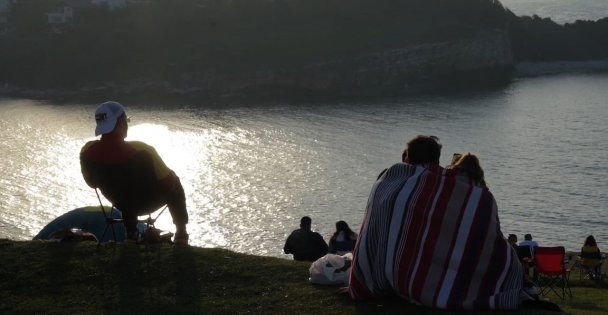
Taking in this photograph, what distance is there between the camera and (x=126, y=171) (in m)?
7.87

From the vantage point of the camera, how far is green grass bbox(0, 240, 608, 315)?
667 cm

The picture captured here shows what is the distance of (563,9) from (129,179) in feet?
471

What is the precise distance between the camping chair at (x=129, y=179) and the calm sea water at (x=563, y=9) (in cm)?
12759

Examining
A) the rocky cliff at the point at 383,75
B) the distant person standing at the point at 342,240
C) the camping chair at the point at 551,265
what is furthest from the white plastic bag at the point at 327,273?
the rocky cliff at the point at 383,75

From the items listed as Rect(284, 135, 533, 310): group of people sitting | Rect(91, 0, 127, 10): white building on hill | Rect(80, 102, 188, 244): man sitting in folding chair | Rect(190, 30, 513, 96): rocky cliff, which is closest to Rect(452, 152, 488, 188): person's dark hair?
Rect(284, 135, 533, 310): group of people sitting

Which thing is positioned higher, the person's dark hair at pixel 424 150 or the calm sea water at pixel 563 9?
the calm sea water at pixel 563 9

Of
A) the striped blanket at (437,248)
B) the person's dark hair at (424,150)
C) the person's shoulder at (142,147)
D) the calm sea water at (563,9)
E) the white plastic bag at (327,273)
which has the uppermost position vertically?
the calm sea water at (563,9)

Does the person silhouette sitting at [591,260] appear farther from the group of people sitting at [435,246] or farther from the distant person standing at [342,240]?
the group of people sitting at [435,246]

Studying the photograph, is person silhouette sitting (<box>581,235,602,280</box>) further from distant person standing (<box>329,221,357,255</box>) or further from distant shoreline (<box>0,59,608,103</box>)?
distant shoreline (<box>0,59,608,103</box>)

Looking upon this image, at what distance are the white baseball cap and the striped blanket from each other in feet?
7.98

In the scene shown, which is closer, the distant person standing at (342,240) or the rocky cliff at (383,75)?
the distant person standing at (342,240)

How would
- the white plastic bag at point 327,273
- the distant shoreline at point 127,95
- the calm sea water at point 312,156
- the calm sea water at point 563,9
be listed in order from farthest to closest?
the calm sea water at point 563,9 < the distant shoreline at point 127,95 < the calm sea water at point 312,156 < the white plastic bag at point 327,273

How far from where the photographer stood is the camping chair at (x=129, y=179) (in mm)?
7824

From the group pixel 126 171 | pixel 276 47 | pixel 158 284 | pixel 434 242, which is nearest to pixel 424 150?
pixel 434 242
